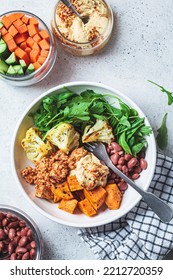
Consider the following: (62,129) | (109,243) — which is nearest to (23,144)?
(62,129)

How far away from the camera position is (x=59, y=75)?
3545 mm

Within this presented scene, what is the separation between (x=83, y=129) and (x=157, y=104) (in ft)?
1.54

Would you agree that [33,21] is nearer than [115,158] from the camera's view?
No

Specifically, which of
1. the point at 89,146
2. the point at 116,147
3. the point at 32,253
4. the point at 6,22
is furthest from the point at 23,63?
the point at 32,253

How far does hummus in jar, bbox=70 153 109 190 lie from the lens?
10.6 ft

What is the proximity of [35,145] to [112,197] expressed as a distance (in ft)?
1.66

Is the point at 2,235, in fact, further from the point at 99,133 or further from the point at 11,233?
the point at 99,133

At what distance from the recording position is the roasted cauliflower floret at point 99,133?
330cm

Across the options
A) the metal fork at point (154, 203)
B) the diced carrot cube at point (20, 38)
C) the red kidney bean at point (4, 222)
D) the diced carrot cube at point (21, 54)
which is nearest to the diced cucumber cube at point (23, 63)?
the diced carrot cube at point (21, 54)

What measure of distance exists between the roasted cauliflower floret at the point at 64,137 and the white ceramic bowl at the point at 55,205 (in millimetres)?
174

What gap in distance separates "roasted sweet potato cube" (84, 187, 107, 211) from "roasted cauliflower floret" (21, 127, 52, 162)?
32cm

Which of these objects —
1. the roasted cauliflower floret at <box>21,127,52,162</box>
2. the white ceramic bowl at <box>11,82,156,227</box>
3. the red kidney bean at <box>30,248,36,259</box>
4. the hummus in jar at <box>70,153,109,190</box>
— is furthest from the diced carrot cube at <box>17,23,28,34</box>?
the red kidney bean at <box>30,248,36,259</box>

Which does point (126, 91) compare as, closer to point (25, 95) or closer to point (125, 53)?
point (125, 53)

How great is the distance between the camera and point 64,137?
3289 mm
